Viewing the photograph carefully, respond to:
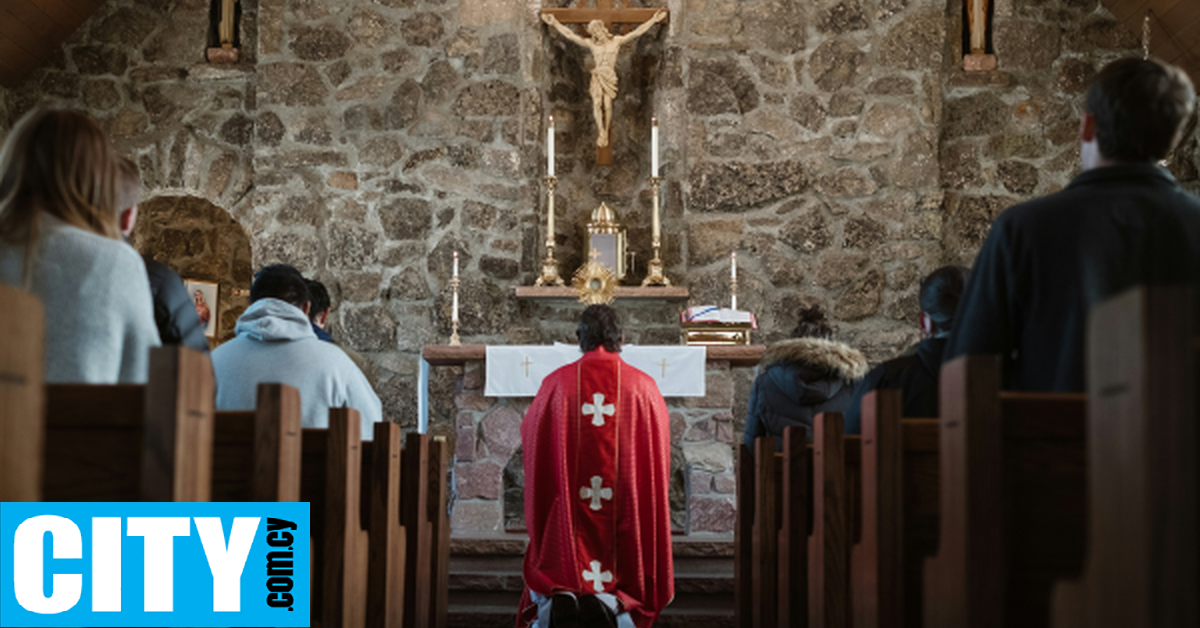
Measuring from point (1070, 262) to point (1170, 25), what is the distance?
531 cm

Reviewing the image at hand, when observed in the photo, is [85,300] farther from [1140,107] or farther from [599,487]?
[599,487]

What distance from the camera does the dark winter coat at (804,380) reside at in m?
3.71

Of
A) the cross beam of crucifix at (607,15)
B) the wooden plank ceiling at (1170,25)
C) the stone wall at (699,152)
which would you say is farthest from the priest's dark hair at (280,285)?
the wooden plank ceiling at (1170,25)

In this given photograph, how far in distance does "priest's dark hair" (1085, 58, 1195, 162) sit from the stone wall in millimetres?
4633

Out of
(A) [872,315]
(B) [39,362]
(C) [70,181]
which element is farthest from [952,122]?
(B) [39,362]

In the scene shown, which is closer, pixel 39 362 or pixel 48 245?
pixel 39 362

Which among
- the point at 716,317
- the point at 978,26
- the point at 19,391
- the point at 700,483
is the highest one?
the point at 978,26

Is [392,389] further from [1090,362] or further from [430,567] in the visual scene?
[1090,362]

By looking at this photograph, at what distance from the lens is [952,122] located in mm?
6746

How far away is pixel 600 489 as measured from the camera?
4238 millimetres

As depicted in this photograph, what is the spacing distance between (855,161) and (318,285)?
375 cm

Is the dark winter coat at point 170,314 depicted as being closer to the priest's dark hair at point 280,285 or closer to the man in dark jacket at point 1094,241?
the priest's dark hair at point 280,285

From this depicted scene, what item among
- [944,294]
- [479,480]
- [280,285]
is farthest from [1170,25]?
[280,285]

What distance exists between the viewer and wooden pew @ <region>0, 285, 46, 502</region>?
1.06 m
